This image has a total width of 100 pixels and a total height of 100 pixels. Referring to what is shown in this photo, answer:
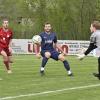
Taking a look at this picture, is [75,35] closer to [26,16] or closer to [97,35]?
[26,16]

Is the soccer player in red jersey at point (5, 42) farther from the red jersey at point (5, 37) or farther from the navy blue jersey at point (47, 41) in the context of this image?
the navy blue jersey at point (47, 41)

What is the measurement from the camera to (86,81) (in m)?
14.9

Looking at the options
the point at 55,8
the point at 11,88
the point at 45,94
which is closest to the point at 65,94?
the point at 45,94

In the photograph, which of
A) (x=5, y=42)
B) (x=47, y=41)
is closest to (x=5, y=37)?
(x=5, y=42)

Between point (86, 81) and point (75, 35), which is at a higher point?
point (86, 81)

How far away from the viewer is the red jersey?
706 inches

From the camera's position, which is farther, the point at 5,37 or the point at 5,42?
the point at 5,42

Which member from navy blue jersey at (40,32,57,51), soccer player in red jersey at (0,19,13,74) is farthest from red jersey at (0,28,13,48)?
navy blue jersey at (40,32,57,51)

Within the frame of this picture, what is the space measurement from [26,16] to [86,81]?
49.1 metres

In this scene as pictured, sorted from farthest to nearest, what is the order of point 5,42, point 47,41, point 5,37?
1. point 5,42
2. point 5,37
3. point 47,41

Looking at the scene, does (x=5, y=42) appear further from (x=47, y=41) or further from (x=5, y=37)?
(x=47, y=41)

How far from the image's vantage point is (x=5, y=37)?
18.0 m

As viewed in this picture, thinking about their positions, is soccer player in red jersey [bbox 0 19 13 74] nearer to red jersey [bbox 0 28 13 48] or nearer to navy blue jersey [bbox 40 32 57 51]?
red jersey [bbox 0 28 13 48]

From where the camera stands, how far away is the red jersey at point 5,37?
706 inches
